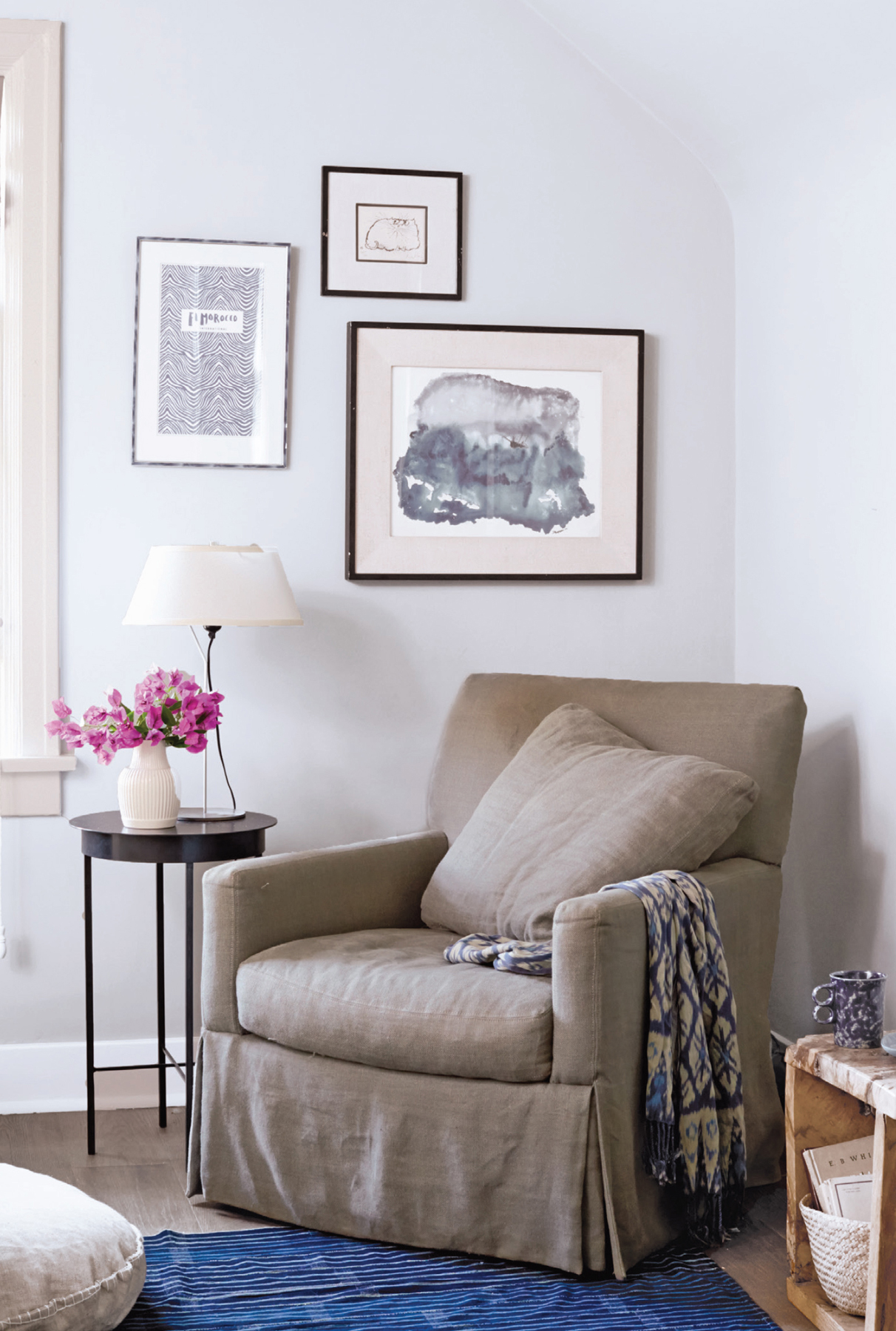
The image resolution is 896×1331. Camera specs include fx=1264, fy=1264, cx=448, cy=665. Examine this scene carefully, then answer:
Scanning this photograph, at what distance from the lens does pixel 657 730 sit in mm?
2658

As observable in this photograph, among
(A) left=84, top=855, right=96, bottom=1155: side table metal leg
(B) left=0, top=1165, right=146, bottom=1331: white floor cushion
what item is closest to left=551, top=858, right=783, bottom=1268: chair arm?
(B) left=0, top=1165, right=146, bottom=1331: white floor cushion

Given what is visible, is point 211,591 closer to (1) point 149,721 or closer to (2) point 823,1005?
(1) point 149,721

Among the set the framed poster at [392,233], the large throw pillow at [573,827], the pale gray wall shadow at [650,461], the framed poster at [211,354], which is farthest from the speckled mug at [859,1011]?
the framed poster at [392,233]

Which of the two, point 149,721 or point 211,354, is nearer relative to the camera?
point 149,721

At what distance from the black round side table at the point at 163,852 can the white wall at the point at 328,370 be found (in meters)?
0.26

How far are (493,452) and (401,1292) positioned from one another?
1.88 meters

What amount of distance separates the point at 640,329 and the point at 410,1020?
1.89 m

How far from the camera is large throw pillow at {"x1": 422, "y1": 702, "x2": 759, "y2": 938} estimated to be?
2.27m

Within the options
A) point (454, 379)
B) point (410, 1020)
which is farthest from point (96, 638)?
point (410, 1020)

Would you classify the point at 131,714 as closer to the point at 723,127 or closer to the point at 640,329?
the point at 640,329

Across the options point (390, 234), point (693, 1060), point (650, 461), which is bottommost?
point (693, 1060)

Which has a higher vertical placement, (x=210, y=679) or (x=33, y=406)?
(x=33, y=406)

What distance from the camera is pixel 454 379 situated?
10.1ft

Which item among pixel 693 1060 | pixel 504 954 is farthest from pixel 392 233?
pixel 693 1060
